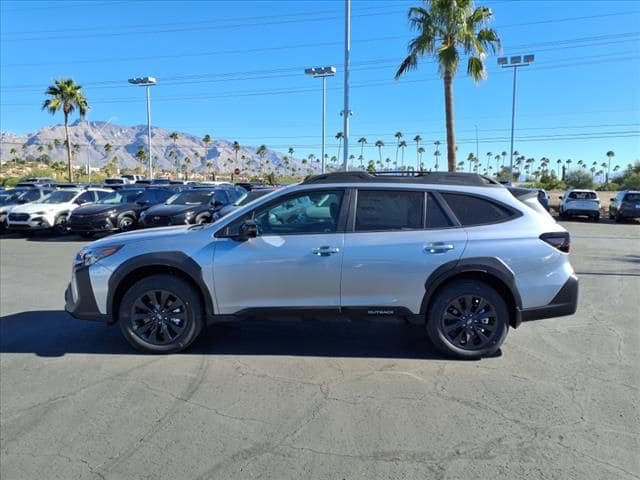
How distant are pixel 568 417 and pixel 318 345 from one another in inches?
94.5

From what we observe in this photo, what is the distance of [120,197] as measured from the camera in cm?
1712

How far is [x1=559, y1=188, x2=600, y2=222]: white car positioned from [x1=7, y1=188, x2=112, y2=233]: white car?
2178 cm

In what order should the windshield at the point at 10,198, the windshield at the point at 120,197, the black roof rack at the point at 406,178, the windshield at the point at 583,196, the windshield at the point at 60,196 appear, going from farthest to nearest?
the windshield at the point at 583,196
the windshield at the point at 10,198
the windshield at the point at 60,196
the windshield at the point at 120,197
the black roof rack at the point at 406,178

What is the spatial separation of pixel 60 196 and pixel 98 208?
2.96 metres

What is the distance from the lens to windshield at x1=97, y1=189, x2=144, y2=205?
16797 millimetres

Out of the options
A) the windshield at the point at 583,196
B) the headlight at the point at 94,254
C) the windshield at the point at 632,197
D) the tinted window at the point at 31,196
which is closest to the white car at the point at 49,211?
the tinted window at the point at 31,196

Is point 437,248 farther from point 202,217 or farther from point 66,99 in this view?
point 66,99

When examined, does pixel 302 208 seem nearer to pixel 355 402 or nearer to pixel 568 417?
pixel 355 402

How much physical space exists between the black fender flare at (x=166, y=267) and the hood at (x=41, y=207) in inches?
519

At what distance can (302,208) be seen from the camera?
15.8 ft

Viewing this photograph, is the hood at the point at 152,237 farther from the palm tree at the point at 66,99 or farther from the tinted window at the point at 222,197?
the palm tree at the point at 66,99

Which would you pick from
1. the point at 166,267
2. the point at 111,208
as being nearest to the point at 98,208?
the point at 111,208

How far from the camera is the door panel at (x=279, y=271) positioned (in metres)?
4.56

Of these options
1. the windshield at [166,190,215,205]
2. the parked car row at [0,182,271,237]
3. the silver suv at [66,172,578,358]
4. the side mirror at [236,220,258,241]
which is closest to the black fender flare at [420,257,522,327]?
the silver suv at [66,172,578,358]
